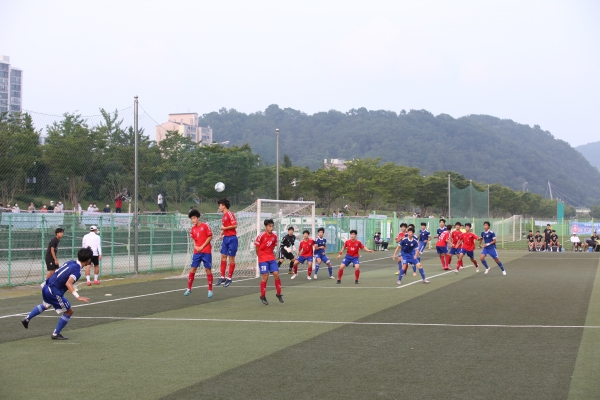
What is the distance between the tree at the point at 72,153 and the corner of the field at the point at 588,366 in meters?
19.4

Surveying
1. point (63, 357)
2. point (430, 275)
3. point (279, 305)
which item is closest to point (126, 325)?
point (63, 357)

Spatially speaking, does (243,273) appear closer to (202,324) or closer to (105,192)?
(105,192)

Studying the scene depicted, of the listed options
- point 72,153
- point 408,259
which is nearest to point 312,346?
point 408,259

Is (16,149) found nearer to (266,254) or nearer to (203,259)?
(203,259)

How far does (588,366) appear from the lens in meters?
7.90

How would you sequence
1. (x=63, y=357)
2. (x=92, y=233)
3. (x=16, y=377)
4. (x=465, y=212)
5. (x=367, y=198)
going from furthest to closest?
(x=367, y=198) → (x=465, y=212) → (x=92, y=233) → (x=63, y=357) → (x=16, y=377)

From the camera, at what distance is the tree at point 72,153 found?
965 inches

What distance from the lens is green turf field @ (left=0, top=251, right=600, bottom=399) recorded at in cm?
699

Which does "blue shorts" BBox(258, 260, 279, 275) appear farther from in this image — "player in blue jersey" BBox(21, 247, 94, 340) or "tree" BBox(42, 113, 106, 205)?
"tree" BBox(42, 113, 106, 205)

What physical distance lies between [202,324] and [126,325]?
1.37m

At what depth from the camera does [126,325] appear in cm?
1164

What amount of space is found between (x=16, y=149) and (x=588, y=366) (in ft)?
66.9

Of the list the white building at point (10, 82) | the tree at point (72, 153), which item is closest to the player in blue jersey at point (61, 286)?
the tree at point (72, 153)

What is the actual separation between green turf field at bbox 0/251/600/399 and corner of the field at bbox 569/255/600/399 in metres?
0.02
